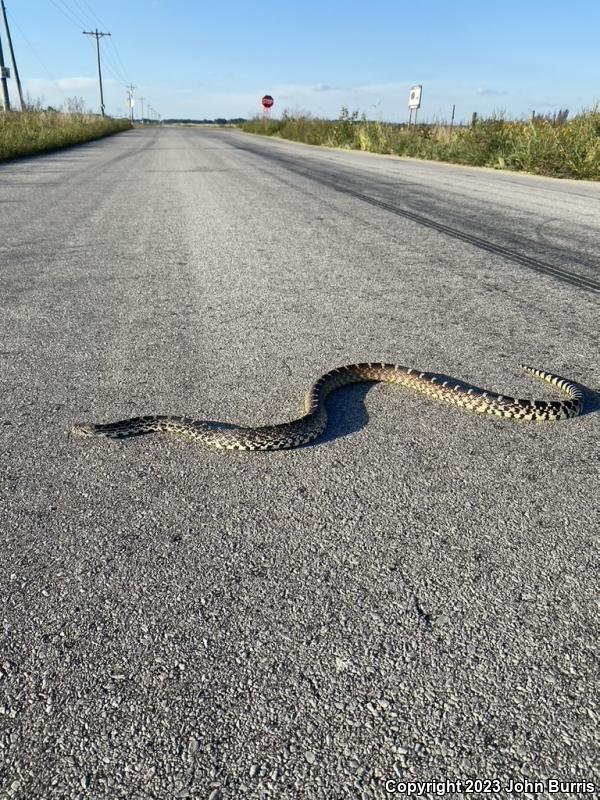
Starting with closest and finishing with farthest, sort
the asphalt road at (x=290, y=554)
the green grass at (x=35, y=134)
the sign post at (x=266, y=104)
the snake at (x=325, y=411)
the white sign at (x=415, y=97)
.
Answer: the asphalt road at (x=290, y=554), the snake at (x=325, y=411), the green grass at (x=35, y=134), the white sign at (x=415, y=97), the sign post at (x=266, y=104)

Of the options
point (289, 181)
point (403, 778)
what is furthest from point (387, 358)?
point (289, 181)

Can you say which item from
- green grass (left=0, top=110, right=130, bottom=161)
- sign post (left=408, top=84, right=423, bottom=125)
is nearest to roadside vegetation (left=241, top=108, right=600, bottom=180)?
sign post (left=408, top=84, right=423, bottom=125)

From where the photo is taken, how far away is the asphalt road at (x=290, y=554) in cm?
199

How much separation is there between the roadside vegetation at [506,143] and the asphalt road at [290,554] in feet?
53.9

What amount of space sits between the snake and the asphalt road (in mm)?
90

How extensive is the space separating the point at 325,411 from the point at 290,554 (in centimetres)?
150

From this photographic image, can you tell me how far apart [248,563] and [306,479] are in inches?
32.3

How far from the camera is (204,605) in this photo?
260 centimetres

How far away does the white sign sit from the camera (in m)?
38.5

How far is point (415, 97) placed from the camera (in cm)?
3894


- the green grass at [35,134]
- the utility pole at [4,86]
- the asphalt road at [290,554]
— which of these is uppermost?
the utility pole at [4,86]

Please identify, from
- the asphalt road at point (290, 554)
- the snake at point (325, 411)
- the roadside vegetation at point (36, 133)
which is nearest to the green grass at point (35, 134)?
the roadside vegetation at point (36, 133)

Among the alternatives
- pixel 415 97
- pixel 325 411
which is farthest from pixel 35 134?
pixel 325 411

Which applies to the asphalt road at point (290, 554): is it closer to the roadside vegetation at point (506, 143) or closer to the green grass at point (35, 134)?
the roadside vegetation at point (506, 143)
